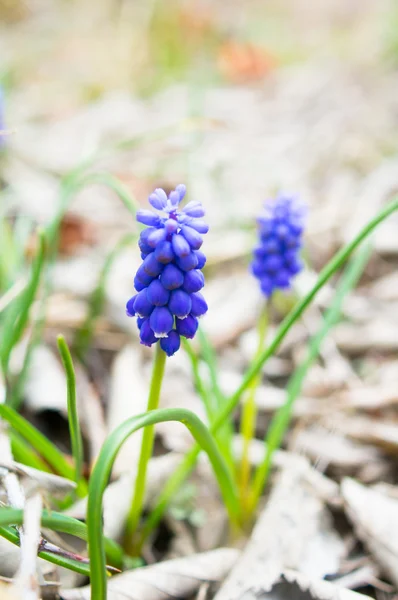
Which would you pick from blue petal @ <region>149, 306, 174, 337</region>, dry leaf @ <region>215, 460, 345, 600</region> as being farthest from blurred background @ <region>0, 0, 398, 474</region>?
blue petal @ <region>149, 306, 174, 337</region>

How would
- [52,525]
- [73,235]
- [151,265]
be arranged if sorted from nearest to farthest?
[52,525] → [151,265] → [73,235]

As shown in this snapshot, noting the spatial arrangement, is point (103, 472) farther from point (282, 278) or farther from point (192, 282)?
point (282, 278)

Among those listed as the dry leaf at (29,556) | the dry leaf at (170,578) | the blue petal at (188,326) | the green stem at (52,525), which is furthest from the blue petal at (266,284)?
the dry leaf at (29,556)

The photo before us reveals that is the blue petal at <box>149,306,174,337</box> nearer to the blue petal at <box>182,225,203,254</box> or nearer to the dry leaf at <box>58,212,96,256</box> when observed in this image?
the blue petal at <box>182,225,203,254</box>

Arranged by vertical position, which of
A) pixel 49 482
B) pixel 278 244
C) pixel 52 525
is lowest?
pixel 52 525

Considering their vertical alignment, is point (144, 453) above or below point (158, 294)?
below

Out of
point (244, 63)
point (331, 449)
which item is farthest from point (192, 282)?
point (244, 63)

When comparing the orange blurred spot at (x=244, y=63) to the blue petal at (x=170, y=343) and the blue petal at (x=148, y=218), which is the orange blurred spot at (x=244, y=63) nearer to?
the blue petal at (x=148, y=218)

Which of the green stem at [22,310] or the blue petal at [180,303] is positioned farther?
the green stem at [22,310]

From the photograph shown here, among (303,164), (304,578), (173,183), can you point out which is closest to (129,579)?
(304,578)
